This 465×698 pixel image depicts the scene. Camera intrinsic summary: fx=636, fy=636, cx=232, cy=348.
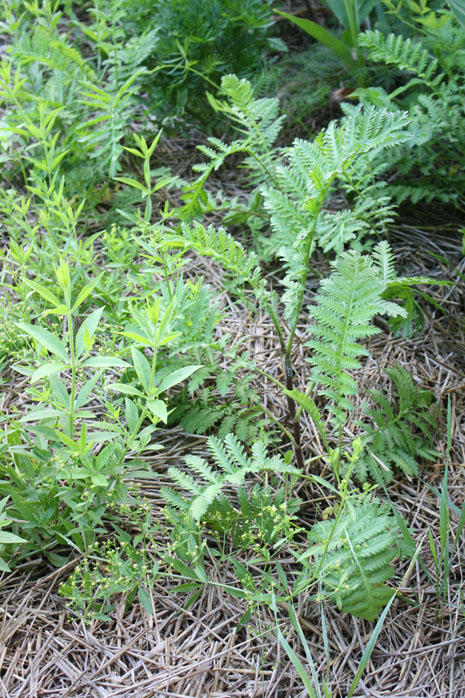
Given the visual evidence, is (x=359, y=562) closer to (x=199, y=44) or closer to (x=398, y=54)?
(x=398, y=54)

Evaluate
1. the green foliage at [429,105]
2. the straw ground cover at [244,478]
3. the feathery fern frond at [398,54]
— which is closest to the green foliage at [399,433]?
the straw ground cover at [244,478]

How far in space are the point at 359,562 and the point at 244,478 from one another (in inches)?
14.9

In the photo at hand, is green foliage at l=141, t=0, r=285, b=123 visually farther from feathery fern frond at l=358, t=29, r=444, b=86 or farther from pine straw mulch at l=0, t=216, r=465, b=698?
pine straw mulch at l=0, t=216, r=465, b=698

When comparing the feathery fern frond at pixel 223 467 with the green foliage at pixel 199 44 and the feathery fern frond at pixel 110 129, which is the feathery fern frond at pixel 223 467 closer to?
the feathery fern frond at pixel 110 129

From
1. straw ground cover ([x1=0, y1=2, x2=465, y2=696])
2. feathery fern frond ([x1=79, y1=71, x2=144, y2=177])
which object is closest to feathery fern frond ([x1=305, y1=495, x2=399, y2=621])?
straw ground cover ([x1=0, y1=2, x2=465, y2=696])

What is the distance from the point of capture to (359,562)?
4.60ft

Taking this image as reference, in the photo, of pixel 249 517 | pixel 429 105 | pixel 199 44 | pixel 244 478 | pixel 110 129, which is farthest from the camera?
pixel 199 44

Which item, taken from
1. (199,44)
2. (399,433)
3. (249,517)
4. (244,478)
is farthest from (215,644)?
(199,44)

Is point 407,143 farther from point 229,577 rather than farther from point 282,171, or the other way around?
point 229,577

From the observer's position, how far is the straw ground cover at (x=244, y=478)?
4.52 ft

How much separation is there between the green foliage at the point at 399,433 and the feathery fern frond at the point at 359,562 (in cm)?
24

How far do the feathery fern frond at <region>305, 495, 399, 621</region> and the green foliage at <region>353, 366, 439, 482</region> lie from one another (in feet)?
0.79

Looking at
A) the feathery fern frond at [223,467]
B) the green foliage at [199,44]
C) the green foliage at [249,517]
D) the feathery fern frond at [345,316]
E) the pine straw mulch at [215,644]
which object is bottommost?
the pine straw mulch at [215,644]

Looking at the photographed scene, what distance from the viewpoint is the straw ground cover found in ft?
4.52
